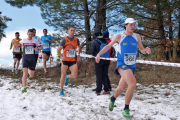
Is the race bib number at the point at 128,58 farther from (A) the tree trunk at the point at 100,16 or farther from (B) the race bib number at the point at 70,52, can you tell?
Answer: (A) the tree trunk at the point at 100,16

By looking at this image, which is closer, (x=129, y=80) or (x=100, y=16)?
(x=129, y=80)

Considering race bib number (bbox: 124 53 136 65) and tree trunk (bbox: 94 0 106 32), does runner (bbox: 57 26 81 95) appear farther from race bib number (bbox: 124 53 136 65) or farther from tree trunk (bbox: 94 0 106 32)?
tree trunk (bbox: 94 0 106 32)

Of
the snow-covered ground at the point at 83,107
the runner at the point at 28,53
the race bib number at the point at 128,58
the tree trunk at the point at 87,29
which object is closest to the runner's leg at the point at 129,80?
the race bib number at the point at 128,58

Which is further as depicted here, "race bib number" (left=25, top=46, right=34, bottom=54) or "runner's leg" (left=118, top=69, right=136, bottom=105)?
"race bib number" (left=25, top=46, right=34, bottom=54)

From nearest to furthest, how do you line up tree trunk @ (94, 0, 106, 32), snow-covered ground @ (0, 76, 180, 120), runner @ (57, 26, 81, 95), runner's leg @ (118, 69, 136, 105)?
1. runner's leg @ (118, 69, 136, 105)
2. snow-covered ground @ (0, 76, 180, 120)
3. runner @ (57, 26, 81, 95)
4. tree trunk @ (94, 0, 106, 32)

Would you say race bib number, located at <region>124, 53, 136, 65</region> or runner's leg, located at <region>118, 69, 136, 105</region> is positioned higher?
race bib number, located at <region>124, 53, 136, 65</region>

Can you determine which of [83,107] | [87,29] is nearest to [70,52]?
[83,107]

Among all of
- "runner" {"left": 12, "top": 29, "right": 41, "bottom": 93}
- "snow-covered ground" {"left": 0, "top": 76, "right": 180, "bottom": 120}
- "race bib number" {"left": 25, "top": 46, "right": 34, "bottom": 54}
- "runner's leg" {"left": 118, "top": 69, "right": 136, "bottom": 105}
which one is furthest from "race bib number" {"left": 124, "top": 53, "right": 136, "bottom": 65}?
"race bib number" {"left": 25, "top": 46, "right": 34, "bottom": 54}

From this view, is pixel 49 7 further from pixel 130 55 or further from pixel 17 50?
pixel 130 55

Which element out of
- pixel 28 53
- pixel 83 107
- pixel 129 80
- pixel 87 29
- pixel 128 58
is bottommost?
pixel 83 107

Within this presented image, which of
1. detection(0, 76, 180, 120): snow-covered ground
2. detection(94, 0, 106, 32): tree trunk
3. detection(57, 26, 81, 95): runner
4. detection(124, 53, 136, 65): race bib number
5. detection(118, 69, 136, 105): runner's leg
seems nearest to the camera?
detection(118, 69, 136, 105): runner's leg

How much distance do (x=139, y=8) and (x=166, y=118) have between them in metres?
10.2

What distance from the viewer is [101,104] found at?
5.07 m

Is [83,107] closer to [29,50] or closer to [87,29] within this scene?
[29,50]
